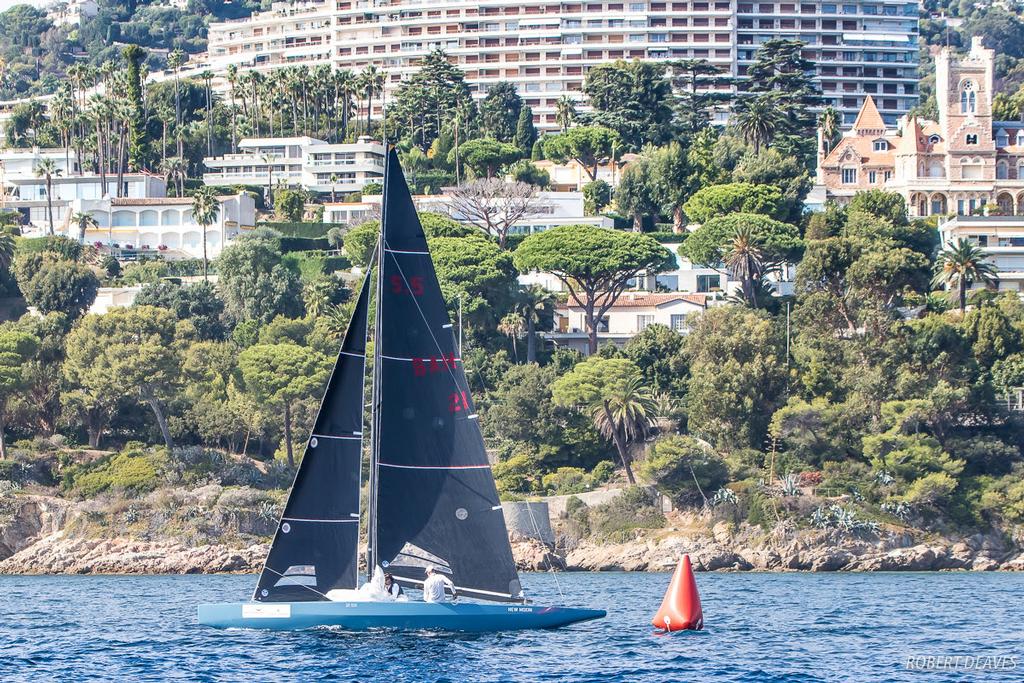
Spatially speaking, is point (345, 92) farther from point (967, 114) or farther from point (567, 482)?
point (567, 482)

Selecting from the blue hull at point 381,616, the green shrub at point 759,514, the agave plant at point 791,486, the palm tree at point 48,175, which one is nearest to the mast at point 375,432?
the blue hull at point 381,616

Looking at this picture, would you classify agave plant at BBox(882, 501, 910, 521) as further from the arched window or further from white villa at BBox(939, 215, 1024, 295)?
the arched window

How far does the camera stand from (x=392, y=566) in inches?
1731

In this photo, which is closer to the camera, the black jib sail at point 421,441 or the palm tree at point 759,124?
the black jib sail at point 421,441

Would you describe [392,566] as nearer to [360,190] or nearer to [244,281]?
[244,281]

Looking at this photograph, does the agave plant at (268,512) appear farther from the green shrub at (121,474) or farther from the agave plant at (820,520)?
the agave plant at (820,520)

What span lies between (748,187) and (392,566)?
86.8 meters

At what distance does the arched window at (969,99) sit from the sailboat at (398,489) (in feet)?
386

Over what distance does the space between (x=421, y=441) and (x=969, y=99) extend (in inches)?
4686

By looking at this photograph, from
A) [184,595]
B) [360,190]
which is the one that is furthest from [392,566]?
[360,190]

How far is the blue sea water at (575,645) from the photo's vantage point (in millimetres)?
41312

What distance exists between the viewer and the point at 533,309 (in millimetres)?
112562
